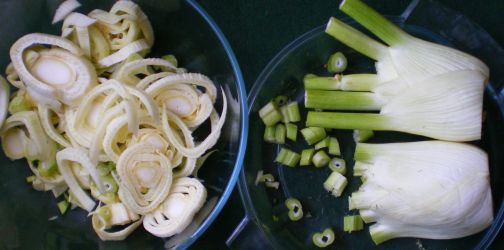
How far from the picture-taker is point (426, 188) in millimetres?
1466

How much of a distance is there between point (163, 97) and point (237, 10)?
1.39 ft

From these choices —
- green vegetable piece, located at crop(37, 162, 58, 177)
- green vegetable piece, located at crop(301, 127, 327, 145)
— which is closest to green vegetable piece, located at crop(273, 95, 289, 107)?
green vegetable piece, located at crop(301, 127, 327, 145)

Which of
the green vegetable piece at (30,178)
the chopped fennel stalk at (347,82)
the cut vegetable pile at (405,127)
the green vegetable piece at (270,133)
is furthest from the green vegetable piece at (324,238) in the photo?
the green vegetable piece at (30,178)

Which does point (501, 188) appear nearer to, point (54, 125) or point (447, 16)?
point (447, 16)

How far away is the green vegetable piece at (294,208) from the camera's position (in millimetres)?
1666

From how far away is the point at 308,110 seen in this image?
170cm

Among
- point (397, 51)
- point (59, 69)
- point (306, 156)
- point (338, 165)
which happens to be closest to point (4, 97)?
point (59, 69)

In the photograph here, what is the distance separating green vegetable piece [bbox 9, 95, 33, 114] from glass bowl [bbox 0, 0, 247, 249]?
110mm

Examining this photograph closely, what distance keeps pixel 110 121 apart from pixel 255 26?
58 cm

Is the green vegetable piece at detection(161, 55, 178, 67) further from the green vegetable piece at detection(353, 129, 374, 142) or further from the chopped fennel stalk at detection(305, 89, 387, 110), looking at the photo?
the green vegetable piece at detection(353, 129, 374, 142)

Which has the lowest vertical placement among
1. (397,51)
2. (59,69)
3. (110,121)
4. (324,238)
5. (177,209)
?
(324,238)

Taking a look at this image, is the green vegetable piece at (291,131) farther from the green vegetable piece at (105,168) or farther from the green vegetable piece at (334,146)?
the green vegetable piece at (105,168)

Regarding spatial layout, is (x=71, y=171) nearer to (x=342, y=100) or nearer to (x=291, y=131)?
(x=291, y=131)

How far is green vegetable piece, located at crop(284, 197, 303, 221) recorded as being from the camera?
167cm
